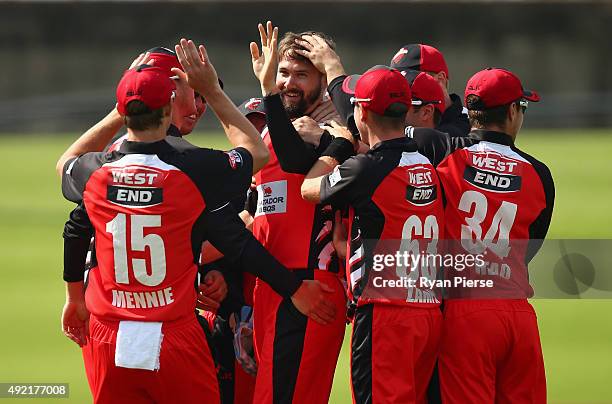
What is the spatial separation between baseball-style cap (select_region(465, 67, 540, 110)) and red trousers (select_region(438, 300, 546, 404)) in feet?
3.28

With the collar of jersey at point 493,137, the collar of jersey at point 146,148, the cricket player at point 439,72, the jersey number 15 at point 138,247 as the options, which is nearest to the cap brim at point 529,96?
the collar of jersey at point 493,137

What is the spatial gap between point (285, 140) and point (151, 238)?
940 mm

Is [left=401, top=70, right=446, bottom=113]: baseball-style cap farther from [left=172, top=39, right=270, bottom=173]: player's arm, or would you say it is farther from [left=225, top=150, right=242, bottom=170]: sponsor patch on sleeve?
[left=225, top=150, right=242, bottom=170]: sponsor patch on sleeve

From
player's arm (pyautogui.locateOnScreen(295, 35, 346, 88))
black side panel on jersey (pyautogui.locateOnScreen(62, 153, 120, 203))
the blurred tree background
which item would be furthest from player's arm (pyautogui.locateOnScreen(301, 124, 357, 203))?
the blurred tree background

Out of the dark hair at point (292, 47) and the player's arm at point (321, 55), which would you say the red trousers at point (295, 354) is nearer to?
the player's arm at point (321, 55)

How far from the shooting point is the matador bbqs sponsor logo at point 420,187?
4828mm

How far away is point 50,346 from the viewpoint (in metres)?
8.58

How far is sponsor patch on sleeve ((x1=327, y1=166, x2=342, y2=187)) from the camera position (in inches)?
191

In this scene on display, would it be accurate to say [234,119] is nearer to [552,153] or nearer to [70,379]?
[70,379]

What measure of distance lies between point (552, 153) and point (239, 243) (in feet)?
56.6

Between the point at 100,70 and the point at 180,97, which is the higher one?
the point at 100,70

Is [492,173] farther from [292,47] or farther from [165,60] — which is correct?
[165,60]

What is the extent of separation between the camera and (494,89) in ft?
16.8

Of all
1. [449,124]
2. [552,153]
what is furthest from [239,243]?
[552,153]
